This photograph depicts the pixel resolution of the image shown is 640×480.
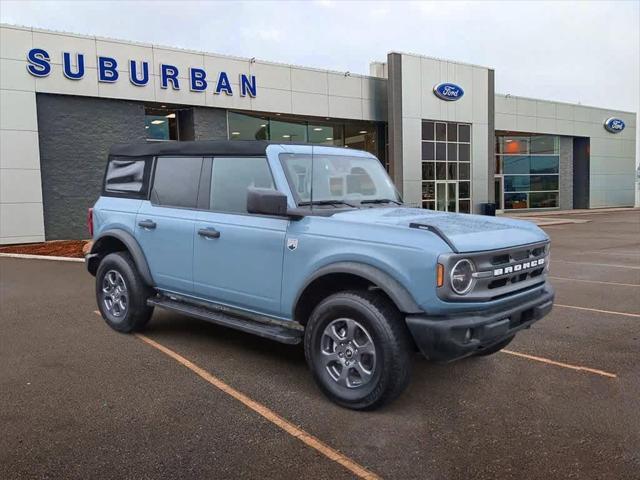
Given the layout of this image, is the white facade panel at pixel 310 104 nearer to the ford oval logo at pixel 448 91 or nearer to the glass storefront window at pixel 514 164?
the ford oval logo at pixel 448 91

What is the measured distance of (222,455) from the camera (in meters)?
3.31

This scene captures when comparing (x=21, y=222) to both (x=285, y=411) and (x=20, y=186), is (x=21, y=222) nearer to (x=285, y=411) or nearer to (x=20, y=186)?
(x=20, y=186)

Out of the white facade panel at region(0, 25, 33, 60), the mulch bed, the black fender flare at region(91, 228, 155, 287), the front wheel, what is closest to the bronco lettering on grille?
the front wheel

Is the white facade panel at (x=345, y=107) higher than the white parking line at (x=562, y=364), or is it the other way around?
the white facade panel at (x=345, y=107)

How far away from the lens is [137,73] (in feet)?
63.8

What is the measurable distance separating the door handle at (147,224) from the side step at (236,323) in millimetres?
763

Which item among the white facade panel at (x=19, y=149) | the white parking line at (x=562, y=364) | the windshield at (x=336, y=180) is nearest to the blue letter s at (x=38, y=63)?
Answer: the white facade panel at (x=19, y=149)

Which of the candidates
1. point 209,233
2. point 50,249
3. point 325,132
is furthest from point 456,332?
point 325,132

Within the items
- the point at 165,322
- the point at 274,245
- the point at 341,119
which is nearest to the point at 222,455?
the point at 274,245

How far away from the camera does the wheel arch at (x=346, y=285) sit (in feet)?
12.2

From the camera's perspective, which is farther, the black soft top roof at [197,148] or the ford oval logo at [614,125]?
the ford oval logo at [614,125]

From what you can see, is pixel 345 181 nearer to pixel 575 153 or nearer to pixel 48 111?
pixel 48 111

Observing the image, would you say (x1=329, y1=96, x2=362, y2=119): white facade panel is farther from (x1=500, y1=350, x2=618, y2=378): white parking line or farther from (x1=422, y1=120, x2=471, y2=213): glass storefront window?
(x1=500, y1=350, x2=618, y2=378): white parking line

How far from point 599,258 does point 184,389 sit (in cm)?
1144
